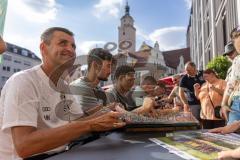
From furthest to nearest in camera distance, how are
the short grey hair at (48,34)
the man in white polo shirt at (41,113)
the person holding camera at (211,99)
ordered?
the person holding camera at (211,99) < the short grey hair at (48,34) < the man in white polo shirt at (41,113)

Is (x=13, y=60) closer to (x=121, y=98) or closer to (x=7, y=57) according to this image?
(x=7, y=57)

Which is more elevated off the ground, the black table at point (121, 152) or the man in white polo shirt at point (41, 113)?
the man in white polo shirt at point (41, 113)

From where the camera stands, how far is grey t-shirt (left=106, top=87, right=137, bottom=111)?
2.38 meters

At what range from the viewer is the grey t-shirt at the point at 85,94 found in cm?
180

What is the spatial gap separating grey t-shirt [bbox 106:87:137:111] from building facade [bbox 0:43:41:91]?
5071 cm

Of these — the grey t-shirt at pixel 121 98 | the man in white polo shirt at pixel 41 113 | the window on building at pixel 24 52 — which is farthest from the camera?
the window on building at pixel 24 52

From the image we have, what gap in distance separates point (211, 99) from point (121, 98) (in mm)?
2336

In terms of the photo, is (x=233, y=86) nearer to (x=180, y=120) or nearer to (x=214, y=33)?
(x=180, y=120)

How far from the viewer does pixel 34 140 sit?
1.13m

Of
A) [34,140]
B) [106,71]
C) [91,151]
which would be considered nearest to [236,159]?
[91,151]

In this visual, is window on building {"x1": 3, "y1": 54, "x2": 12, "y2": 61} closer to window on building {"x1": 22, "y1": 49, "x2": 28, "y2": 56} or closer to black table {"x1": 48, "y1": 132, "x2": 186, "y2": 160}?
window on building {"x1": 22, "y1": 49, "x2": 28, "y2": 56}

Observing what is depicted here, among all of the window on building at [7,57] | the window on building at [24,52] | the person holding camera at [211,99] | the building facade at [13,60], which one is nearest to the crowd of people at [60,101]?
the person holding camera at [211,99]

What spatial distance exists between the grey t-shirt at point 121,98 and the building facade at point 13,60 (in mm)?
50710

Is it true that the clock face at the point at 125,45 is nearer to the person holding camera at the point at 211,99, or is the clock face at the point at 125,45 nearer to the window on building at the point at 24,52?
the person holding camera at the point at 211,99
